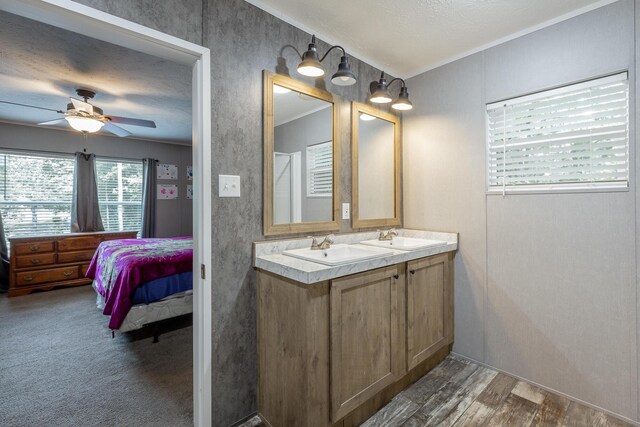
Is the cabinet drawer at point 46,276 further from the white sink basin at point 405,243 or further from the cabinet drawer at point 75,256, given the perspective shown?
the white sink basin at point 405,243

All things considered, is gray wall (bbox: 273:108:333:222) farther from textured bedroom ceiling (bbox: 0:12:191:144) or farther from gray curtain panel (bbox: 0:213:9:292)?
gray curtain panel (bbox: 0:213:9:292)

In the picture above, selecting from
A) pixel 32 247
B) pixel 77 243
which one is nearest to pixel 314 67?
pixel 77 243

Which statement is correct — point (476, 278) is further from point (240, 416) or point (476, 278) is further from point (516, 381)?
point (240, 416)

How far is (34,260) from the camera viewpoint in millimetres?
4145

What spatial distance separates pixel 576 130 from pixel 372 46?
146cm

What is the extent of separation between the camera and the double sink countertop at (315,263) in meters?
1.39

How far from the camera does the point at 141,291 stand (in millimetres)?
2631

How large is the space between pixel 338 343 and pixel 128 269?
6.94 feet

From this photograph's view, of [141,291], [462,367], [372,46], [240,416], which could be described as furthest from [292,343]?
[372,46]

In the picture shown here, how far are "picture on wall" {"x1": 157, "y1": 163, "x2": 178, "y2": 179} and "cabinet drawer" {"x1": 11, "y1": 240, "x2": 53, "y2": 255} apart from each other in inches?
77.8

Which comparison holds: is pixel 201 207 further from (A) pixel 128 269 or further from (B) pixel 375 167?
(A) pixel 128 269

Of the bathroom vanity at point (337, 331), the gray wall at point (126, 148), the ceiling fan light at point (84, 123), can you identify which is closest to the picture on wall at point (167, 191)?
the gray wall at point (126, 148)

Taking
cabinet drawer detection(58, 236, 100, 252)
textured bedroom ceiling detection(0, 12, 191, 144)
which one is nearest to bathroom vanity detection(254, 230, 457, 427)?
textured bedroom ceiling detection(0, 12, 191, 144)

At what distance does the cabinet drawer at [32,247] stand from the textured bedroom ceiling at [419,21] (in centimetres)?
466
